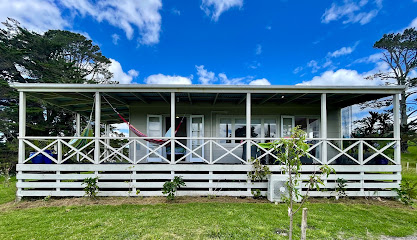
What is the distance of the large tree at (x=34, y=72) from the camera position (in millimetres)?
11422

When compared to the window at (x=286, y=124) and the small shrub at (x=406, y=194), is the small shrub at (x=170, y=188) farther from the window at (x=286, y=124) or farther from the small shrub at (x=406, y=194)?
the small shrub at (x=406, y=194)

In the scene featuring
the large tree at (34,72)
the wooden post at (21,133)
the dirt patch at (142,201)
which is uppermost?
the large tree at (34,72)

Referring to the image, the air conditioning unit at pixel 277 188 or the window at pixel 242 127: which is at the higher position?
the window at pixel 242 127

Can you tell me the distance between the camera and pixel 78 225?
313 cm

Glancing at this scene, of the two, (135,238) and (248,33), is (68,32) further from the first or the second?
(135,238)

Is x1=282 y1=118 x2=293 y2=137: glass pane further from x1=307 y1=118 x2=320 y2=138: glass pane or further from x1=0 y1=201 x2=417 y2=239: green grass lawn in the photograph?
x1=0 y1=201 x2=417 y2=239: green grass lawn

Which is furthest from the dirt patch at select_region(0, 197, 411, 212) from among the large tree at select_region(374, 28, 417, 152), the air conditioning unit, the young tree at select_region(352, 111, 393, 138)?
the large tree at select_region(374, 28, 417, 152)

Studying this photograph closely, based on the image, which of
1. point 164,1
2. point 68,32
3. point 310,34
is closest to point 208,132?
point 164,1

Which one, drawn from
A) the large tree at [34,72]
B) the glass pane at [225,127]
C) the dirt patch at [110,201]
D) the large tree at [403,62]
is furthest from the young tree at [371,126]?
the large tree at [34,72]

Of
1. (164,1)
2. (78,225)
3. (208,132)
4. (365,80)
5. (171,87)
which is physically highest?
(164,1)

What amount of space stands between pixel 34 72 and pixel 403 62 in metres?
25.3

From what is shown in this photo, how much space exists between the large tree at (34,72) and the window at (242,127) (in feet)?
35.6

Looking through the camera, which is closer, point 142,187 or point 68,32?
point 142,187

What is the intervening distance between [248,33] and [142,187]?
38.4 feet
